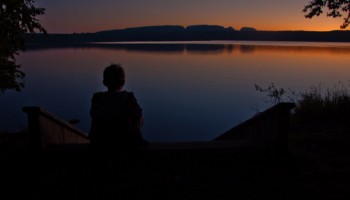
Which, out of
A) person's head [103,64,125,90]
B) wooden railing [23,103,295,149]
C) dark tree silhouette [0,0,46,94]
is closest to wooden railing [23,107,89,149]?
wooden railing [23,103,295,149]

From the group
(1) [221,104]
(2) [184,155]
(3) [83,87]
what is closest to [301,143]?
(2) [184,155]

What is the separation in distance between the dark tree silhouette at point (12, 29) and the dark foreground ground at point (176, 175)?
11.5 ft

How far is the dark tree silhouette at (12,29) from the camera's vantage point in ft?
25.1

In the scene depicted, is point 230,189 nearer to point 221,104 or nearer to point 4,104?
point 221,104

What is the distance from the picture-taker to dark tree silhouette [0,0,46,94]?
25.1 ft

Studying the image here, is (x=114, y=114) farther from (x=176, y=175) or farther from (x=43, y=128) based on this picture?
(x=43, y=128)

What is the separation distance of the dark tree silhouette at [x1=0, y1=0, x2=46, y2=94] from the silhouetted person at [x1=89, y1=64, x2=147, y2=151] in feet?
14.7

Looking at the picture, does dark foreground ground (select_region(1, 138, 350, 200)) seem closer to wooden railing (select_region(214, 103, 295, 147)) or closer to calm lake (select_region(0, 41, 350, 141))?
wooden railing (select_region(214, 103, 295, 147))

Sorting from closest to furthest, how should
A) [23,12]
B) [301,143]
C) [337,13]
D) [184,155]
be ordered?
[184,155] < [301,143] < [23,12] < [337,13]

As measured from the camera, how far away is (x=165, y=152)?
506 centimetres

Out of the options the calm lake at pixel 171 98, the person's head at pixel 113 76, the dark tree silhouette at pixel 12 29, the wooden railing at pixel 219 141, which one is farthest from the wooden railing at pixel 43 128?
the calm lake at pixel 171 98

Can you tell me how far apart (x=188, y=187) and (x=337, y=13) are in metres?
7.96

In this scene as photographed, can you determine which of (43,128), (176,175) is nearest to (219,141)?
(176,175)

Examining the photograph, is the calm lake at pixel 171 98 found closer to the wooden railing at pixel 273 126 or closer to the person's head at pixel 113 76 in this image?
the wooden railing at pixel 273 126
